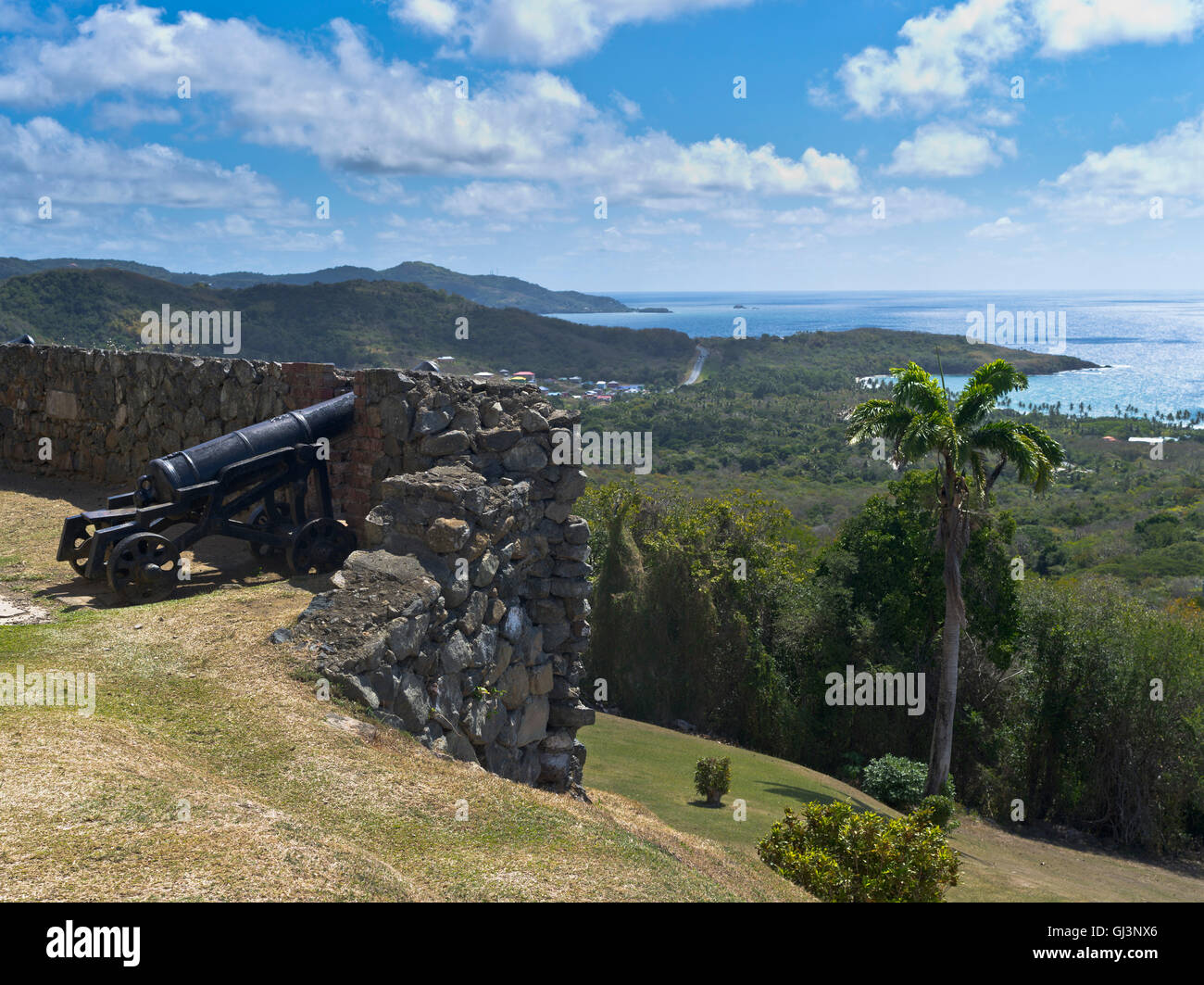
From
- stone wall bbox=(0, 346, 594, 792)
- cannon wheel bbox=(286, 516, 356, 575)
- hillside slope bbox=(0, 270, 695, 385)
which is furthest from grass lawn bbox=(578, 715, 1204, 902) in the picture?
hillside slope bbox=(0, 270, 695, 385)

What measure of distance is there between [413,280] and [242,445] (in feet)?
284

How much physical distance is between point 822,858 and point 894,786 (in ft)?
45.0

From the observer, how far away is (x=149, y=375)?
12.2 metres

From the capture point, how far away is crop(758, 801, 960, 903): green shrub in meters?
6.78

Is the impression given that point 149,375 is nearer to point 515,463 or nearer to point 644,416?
point 515,463

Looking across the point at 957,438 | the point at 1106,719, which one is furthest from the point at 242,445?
the point at 1106,719

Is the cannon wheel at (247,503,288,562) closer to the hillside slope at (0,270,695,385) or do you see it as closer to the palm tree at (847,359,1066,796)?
the palm tree at (847,359,1066,796)

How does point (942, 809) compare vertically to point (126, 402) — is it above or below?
below

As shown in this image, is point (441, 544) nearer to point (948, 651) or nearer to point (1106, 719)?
point (948, 651)

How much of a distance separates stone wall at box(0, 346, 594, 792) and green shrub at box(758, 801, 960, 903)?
264 cm

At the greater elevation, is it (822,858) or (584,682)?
(822,858)

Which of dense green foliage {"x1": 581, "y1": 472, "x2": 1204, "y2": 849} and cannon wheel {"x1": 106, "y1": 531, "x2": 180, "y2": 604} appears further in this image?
dense green foliage {"x1": 581, "y1": 472, "x2": 1204, "y2": 849}

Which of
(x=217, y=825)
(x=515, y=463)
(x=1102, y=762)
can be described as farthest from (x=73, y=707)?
(x=1102, y=762)

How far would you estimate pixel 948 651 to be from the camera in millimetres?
19109
